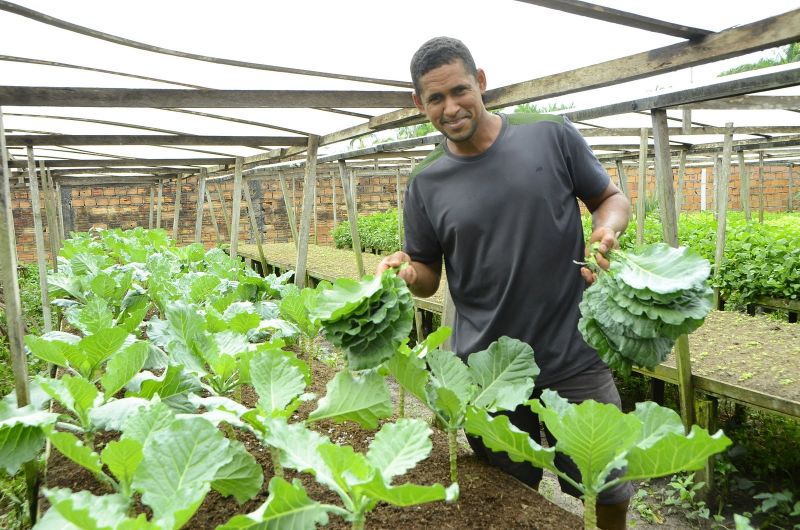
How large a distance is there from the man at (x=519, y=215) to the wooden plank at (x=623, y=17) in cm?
34

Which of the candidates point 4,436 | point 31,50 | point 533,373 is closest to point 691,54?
point 533,373

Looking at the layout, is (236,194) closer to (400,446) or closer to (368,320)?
(368,320)

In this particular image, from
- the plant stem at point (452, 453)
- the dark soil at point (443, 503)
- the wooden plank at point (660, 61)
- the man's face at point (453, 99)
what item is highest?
the wooden plank at point (660, 61)

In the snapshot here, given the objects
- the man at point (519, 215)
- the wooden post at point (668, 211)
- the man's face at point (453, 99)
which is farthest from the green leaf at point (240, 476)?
the wooden post at point (668, 211)

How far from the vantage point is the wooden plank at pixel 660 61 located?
6.63 ft

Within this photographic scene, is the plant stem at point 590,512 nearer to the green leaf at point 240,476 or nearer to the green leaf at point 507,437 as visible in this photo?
the green leaf at point 507,437

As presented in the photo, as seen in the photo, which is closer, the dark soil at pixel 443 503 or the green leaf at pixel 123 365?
the dark soil at pixel 443 503

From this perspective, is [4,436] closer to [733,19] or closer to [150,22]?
[150,22]

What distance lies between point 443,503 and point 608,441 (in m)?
0.53

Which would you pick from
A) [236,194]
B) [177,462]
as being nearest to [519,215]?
[177,462]

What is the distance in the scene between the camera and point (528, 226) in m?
2.04

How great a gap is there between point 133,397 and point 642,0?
6.41 ft

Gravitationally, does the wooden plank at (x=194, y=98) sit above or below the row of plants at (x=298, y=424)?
above

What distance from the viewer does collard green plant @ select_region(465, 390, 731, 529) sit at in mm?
1267
